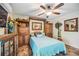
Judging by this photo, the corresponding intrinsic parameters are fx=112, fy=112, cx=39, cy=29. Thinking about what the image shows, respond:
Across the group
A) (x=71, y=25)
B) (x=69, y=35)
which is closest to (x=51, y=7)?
(x=71, y=25)

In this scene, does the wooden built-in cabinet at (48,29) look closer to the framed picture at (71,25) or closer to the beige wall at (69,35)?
the beige wall at (69,35)

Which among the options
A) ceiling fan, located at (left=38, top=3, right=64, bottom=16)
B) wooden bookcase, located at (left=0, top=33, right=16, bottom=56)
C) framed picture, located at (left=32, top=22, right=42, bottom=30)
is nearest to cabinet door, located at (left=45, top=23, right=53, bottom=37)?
framed picture, located at (left=32, top=22, right=42, bottom=30)

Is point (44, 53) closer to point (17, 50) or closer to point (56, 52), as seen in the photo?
point (56, 52)

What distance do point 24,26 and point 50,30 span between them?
16.9 inches

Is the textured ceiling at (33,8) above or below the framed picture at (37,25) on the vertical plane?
above

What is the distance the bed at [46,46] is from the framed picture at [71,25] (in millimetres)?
269

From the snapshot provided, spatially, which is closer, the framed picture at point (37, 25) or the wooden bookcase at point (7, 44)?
the wooden bookcase at point (7, 44)

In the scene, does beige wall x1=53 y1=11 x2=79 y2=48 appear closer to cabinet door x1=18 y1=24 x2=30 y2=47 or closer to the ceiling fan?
the ceiling fan

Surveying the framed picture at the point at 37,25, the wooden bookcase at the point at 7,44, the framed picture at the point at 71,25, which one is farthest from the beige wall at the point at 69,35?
the wooden bookcase at the point at 7,44

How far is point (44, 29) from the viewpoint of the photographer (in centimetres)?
184

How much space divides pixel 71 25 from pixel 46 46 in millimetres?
540

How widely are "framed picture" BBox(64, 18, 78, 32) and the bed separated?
0.88ft

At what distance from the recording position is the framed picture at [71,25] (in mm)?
1808

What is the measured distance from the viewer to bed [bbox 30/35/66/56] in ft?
5.75
